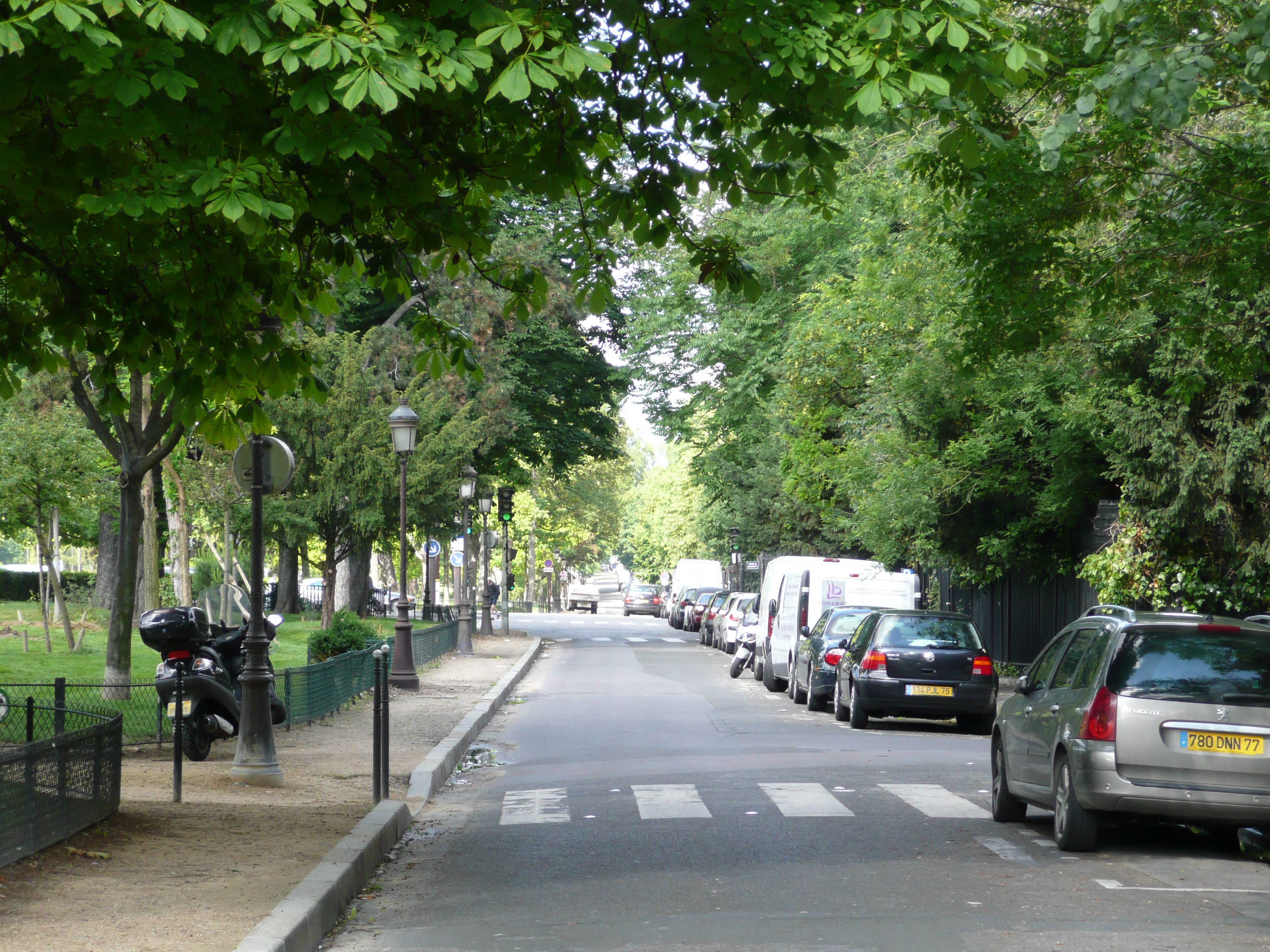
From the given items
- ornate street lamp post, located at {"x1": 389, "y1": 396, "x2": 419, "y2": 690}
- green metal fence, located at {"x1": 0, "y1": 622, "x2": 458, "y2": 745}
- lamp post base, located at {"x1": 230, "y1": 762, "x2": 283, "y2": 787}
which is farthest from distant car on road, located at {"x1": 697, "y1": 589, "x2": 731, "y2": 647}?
lamp post base, located at {"x1": 230, "y1": 762, "x2": 283, "y2": 787}

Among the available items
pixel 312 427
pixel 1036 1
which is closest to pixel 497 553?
pixel 312 427

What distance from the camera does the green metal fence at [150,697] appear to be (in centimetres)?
1112

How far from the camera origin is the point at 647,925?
714 cm

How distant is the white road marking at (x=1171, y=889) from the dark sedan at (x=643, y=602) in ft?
253

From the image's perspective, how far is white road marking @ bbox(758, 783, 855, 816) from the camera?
36.1ft

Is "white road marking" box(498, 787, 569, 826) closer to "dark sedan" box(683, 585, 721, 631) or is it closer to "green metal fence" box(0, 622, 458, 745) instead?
"green metal fence" box(0, 622, 458, 745)

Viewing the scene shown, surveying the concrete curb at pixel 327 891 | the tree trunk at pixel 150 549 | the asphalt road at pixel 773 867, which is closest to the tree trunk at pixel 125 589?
the asphalt road at pixel 773 867

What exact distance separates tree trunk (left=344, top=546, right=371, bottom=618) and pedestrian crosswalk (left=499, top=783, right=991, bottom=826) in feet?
97.9

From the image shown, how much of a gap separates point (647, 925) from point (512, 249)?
2776cm

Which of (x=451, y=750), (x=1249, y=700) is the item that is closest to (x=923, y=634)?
(x=451, y=750)

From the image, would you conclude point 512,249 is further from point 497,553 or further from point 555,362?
point 497,553

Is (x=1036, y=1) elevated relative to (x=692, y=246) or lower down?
elevated

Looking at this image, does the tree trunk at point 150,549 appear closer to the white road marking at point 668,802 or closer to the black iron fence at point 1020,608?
the white road marking at point 668,802

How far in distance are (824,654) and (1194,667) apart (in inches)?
481
